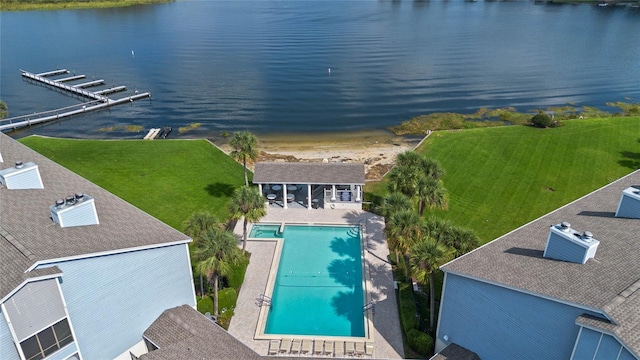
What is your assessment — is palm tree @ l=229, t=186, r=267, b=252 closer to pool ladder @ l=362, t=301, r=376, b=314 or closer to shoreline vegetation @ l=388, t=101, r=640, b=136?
pool ladder @ l=362, t=301, r=376, b=314

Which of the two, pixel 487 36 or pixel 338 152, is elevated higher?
pixel 487 36

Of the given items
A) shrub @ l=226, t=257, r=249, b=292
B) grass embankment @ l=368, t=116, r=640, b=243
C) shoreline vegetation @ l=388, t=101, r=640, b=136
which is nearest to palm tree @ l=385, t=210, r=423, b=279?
grass embankment @ l=368, t=116, r=640, b=243

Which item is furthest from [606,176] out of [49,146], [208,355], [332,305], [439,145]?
[49,146]

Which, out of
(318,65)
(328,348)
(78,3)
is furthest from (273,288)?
(78,3)

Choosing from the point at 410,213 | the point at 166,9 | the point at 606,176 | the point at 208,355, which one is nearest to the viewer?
the point at 208,355

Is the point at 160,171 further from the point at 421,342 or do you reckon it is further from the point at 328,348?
the point at 421,342

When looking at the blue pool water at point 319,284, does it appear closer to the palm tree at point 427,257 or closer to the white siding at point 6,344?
the palm tree at point 427,257

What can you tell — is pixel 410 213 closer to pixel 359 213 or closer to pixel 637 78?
pixel 359 213
